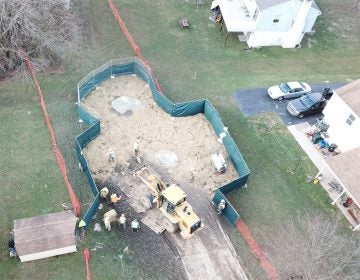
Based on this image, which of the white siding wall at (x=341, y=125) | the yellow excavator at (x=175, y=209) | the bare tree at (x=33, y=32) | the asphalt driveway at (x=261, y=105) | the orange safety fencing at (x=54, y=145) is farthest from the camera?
the asphalt driveway at (x=261, y=105)

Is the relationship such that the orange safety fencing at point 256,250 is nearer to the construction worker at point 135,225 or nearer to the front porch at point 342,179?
the construction worker at point 135,225

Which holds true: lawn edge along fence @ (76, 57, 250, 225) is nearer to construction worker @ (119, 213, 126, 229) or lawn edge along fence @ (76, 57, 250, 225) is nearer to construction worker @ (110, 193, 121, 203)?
construction worker @ (110, 193, 121, 203)

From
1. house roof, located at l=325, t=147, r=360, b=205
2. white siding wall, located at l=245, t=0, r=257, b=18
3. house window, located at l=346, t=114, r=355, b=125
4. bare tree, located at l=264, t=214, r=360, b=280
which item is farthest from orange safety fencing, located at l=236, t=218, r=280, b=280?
white siding wall, located at l=245, t=0, r=257, b=18

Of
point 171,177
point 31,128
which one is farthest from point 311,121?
point 31,128

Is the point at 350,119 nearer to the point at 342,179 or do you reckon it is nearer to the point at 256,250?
the point at 342,179

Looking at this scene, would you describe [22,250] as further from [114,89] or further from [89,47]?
[89,47]

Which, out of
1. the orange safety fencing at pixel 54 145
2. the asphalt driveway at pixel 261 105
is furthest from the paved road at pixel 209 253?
the asphalt driveway at pixel 261 105
